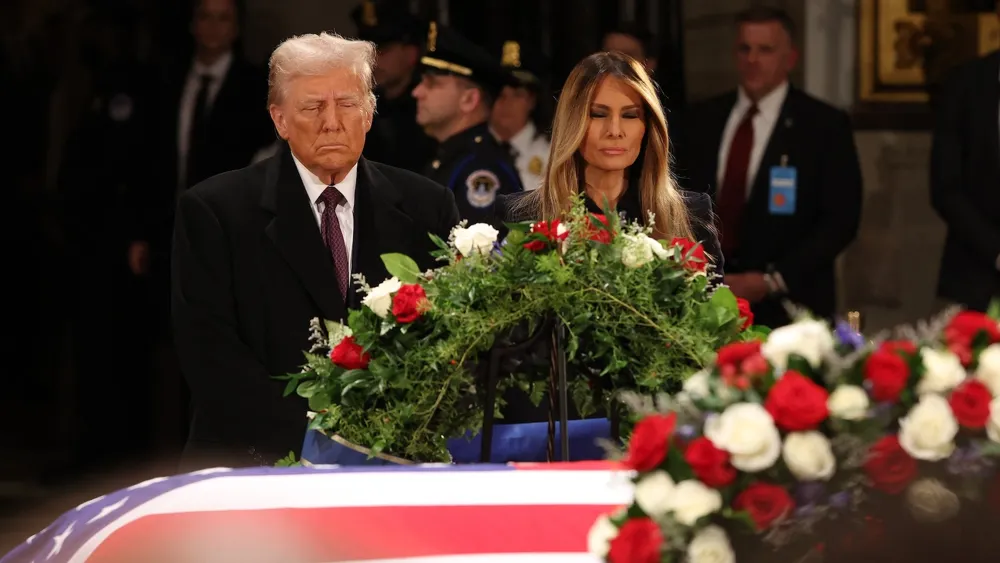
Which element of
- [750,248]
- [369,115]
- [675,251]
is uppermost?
[369,115]

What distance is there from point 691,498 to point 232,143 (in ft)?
14.6

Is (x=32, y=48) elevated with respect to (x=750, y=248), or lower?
elevated

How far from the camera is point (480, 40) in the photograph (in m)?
7.25

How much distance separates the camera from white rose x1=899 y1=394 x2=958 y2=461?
5.82 ft

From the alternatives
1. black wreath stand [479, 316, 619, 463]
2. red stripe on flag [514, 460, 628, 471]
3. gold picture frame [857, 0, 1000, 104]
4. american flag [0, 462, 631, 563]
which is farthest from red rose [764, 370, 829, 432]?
gold picture frame [857, 0, 1000, 104]

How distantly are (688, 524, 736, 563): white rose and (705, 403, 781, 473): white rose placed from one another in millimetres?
69

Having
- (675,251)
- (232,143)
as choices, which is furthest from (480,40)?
(675,251)

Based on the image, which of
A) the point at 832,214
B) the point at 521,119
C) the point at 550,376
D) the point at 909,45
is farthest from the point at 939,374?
the point at 909,45

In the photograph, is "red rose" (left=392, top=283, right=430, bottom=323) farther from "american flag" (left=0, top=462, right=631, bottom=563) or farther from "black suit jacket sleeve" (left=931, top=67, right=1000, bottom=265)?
"black suit jacket sleeve" (left=931, top=67, right=1000, bottom=265)

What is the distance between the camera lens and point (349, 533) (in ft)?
7.57

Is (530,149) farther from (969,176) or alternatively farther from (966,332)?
(966,332)

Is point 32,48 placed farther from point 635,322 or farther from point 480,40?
point 635,322

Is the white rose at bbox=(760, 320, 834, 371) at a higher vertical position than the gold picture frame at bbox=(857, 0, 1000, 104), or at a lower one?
lower

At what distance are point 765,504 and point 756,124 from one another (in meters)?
Result: 4.44
